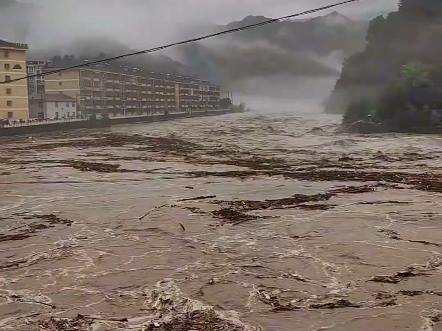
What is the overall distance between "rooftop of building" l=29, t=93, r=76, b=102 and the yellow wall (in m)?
0.88

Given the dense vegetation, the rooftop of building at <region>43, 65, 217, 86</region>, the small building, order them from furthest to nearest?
the rooftop of building at <region>43, 65, 217, 86</region> → the small building → the dense vegetation

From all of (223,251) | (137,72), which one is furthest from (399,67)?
(223,251)

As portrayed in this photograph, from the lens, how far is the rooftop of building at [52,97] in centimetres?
3844

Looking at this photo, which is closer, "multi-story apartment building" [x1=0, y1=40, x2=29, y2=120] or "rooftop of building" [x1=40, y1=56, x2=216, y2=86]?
"multi-story apartment building" [x1=0, y1=40, x2=29, y2=120]

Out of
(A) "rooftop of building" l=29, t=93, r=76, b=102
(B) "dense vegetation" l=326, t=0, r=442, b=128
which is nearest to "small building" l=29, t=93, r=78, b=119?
(A) "rooftop of building" l=29, t=93, r=76, b=102

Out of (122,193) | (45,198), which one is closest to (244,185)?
(122,193)

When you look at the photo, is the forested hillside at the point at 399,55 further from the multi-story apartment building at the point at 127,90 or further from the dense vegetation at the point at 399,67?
the multi-story apartment building at the point at 127,90

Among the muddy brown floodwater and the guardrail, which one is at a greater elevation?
the guardrail

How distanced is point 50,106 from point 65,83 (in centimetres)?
358

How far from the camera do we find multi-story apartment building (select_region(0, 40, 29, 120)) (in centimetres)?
3362

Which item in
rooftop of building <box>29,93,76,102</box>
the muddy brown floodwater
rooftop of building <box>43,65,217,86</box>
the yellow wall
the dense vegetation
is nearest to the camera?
the muddy brown floodwater

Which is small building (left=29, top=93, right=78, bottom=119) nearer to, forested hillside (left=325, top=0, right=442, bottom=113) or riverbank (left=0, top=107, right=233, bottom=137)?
riverbank (left=0, top=107, right=233, bottom=137)

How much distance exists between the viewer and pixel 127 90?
51.4 m

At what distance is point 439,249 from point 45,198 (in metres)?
6.56
